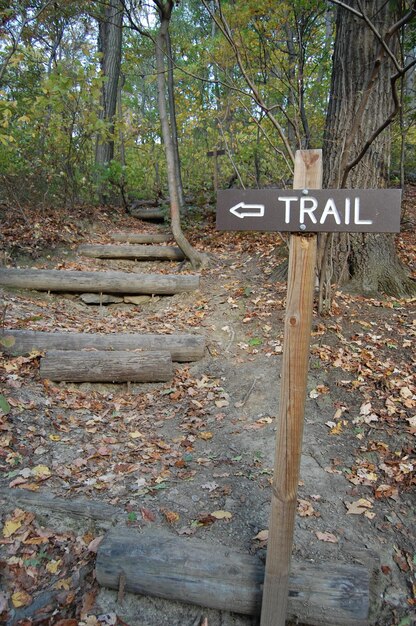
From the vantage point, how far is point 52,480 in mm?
3398

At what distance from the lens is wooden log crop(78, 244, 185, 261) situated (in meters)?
8.34

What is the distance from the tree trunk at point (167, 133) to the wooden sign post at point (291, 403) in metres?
5.69

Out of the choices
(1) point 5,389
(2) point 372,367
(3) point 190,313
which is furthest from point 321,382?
(1) point 5,389

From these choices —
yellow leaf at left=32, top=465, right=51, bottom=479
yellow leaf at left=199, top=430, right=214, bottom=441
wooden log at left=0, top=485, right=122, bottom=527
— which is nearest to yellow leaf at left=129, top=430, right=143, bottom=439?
yellow leaf at left=199, top=430, right=214, bottom=441

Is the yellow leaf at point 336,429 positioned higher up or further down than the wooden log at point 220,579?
higher up

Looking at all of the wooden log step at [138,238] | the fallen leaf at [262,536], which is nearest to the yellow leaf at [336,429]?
the fallen leaf at [262,536]

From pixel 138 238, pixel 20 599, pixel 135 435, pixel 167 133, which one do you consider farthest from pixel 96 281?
pixel 20 599

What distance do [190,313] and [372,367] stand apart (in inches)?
106

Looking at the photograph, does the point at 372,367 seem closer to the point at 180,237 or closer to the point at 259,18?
the point at 180,237

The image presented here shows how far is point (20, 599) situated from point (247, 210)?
252 centimetres

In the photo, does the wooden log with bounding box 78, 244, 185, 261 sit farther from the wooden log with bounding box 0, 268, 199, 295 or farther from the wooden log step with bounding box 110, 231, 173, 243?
the wooden log with bounding box 0, 268, 199, 295

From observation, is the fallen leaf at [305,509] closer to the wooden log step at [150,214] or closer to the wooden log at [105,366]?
the wooden log at [105,366]

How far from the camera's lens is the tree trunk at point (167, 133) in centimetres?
707

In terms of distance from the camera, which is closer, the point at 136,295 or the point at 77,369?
the point at 77,369
